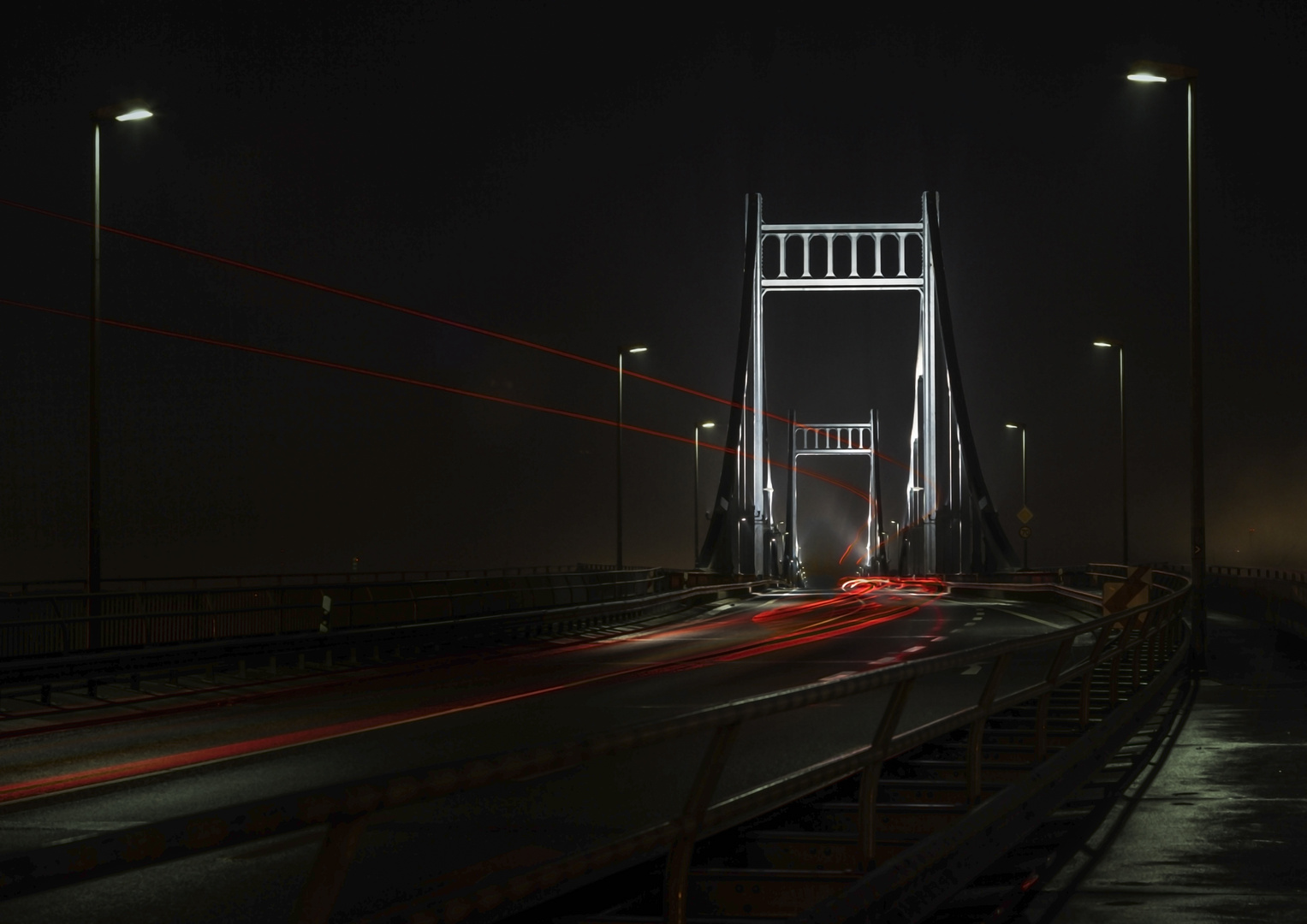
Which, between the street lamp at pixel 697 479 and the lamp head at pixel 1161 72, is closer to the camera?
the lamp head at pixel 1161 72

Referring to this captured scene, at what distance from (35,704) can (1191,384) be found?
14.7 m

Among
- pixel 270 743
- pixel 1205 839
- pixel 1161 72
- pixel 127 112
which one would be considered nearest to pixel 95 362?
pixel 127 112

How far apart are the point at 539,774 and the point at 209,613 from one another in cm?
1864

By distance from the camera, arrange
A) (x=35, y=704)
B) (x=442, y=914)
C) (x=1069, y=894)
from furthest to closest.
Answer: (x=35, y=704) → (x=1069, y=894) → (x=442, y=914)

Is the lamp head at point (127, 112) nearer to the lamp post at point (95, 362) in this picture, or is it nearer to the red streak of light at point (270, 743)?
the lamp post at point (95, 362)

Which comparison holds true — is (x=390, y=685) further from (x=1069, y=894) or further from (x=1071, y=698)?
(x=1069, y=894)

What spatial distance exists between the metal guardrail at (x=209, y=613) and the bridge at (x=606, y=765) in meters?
0.10

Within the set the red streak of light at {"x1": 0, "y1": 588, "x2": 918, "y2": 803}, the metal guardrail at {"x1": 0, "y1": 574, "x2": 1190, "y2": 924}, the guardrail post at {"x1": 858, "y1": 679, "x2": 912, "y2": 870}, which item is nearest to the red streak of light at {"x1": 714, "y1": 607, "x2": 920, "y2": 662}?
the red streak of light at {"x1": 0, "y1": 588, "x2": 918, "y2": 803}

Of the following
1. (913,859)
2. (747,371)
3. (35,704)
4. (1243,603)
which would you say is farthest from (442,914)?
(747,371)

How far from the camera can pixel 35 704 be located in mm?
16953

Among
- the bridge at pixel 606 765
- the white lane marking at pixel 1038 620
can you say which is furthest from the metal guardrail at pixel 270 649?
the white lane marking at pixel 1038 620

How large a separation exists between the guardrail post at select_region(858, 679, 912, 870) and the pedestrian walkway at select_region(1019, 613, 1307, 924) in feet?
2.18

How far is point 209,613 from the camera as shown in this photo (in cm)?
2148

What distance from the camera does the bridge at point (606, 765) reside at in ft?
13.3
